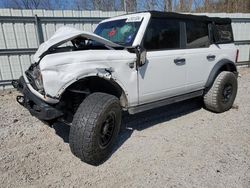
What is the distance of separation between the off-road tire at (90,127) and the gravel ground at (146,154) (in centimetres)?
23

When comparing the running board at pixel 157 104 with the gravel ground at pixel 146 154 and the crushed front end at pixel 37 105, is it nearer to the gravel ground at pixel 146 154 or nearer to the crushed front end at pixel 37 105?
the gravel ground at pixel 146 154

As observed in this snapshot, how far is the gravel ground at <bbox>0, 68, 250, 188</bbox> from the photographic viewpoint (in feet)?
8.93

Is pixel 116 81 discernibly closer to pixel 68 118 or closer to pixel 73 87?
pixel 73 87

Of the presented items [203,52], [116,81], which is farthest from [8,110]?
[203,52]

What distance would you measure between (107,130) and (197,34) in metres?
2.58

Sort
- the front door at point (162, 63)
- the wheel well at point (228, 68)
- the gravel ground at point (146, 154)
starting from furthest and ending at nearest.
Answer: the wheel well at point (228, 68) < the front door at point (162, 63) < the gravel ground at point (146, 154)

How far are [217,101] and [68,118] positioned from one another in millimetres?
2998

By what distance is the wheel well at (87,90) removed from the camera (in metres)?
2.99

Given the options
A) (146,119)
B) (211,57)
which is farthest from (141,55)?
(211,57)

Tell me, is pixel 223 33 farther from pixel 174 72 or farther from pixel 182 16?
pixel 174 72

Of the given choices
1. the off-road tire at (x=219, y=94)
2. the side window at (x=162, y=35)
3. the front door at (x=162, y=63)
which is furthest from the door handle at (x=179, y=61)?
the off-road tire at (x=219, y=94)

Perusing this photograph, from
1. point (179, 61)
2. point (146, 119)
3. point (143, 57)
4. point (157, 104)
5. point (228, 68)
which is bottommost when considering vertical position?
point (146, 119)

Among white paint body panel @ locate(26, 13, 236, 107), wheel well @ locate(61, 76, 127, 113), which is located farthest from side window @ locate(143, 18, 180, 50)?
wheel well @ locate(61, 76, 127, 113)

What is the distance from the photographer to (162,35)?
12.2 feet
